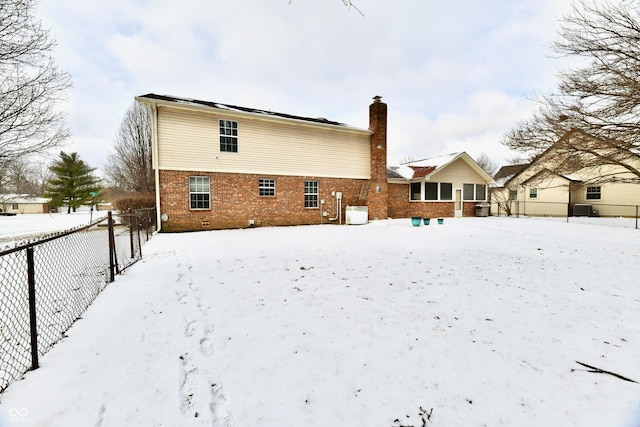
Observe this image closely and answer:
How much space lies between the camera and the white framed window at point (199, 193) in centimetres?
1254

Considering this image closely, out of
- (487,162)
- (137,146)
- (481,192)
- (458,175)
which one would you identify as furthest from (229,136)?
(487,162)

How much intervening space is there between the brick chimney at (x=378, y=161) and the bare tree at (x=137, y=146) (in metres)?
18.7

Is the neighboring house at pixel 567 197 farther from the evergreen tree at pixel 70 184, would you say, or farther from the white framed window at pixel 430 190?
the evergreen tree at pixel 70 184

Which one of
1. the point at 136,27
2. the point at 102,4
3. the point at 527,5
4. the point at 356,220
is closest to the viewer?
the point at 102,4

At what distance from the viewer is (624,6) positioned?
Answer: 30.2ft

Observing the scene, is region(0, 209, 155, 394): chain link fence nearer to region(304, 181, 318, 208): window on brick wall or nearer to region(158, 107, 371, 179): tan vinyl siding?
region(158, 107, 371, 179): tan vinyl siding

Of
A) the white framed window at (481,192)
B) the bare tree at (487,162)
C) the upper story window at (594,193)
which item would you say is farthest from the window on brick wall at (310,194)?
the bare tree at (487,162)

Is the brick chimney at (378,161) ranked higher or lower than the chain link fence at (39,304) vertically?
higher

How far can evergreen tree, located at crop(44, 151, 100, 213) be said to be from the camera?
37.3 metres

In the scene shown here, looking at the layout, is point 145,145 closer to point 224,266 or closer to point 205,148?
point 205,148

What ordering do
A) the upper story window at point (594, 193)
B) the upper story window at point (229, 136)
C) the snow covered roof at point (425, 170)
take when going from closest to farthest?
the upper story window at point (229, 136), the snow covered roof at point (425, 170), the upper story window at point (594, 193)

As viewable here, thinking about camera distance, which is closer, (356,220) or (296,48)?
(296,48)

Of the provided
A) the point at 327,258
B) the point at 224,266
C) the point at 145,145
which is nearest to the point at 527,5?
the point at 327,258

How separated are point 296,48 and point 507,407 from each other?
29.6ft
